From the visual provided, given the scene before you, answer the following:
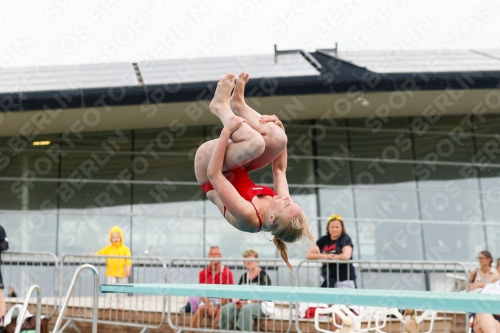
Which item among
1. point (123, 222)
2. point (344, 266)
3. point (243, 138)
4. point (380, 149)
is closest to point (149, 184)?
point (123, 222)

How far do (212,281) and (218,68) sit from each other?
249 inches

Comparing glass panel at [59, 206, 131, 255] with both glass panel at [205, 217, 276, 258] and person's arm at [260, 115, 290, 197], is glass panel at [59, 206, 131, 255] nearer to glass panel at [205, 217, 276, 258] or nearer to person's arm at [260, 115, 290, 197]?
glass panel at [205, 217, 276, 258]

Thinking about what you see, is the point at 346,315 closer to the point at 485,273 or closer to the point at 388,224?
the point at 485,273

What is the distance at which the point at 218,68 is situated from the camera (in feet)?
47.8

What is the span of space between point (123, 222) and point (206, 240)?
1.73 metres

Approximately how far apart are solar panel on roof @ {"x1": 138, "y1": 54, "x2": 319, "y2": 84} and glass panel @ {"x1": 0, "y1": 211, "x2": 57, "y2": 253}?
11.6ft

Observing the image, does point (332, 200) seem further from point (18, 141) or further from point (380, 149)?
point (18, 141)

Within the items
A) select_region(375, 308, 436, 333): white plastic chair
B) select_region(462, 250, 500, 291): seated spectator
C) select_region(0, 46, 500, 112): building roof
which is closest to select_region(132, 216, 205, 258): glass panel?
select_region(0, 46, 500, 112): building roof

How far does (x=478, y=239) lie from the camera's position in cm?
1426

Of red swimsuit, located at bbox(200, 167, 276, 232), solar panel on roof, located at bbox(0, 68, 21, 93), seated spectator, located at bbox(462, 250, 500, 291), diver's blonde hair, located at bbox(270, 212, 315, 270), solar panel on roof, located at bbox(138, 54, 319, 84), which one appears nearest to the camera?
diver's blonde hair, located at bbox(270, 212, 315, 270)

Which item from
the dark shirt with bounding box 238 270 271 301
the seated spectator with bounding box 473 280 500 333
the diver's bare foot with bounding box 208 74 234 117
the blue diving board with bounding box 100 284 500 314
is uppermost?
the diver's bare foot with bounding box 208 74 234 117

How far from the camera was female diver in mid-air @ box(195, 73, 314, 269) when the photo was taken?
16.8 feet

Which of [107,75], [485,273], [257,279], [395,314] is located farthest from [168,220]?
[485,273]

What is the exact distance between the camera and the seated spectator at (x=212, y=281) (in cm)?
884
